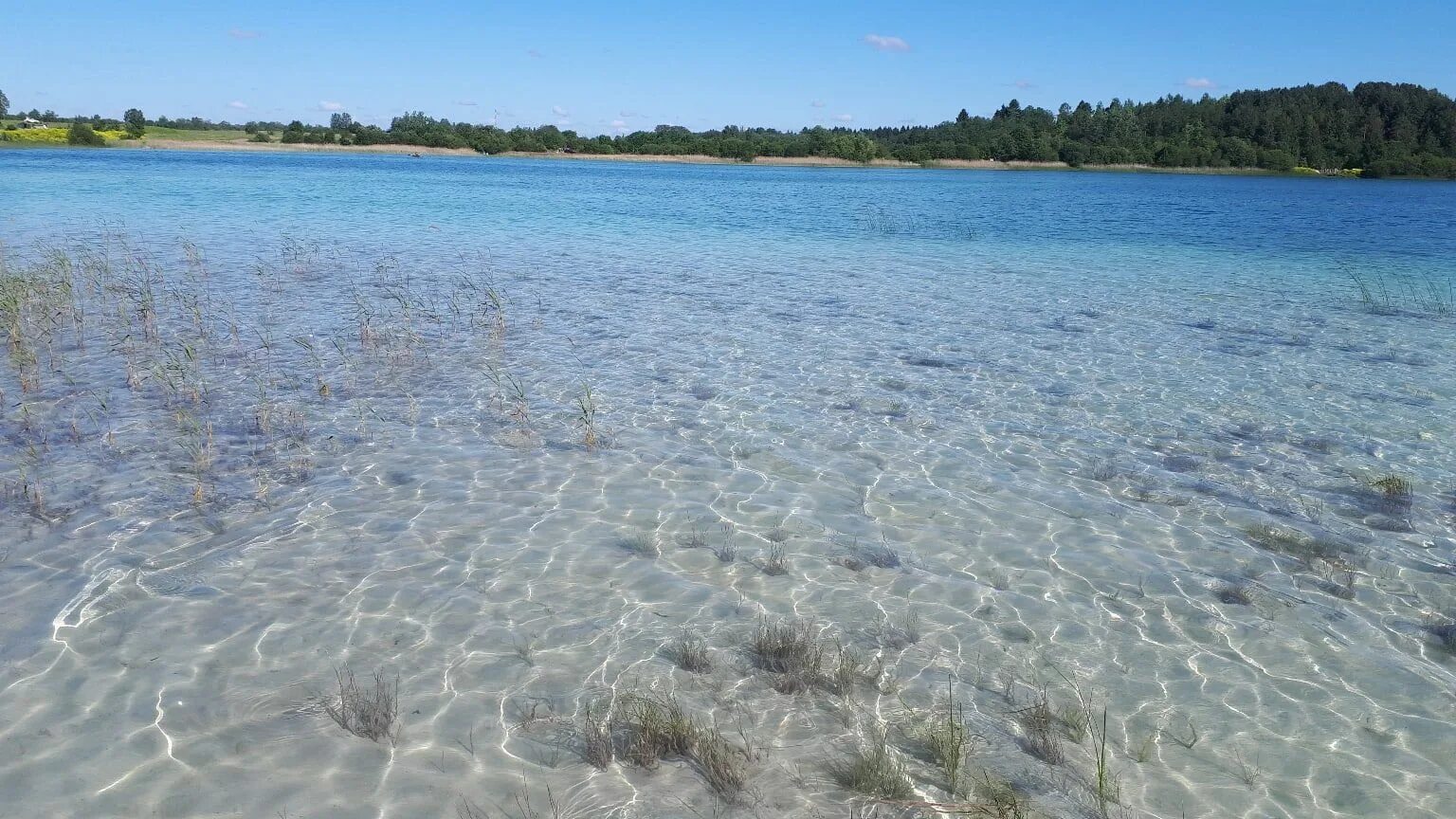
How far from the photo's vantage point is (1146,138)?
139 meters

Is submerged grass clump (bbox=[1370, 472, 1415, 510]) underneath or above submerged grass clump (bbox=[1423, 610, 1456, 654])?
above

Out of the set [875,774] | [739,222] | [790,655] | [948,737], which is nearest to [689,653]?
[790,655]

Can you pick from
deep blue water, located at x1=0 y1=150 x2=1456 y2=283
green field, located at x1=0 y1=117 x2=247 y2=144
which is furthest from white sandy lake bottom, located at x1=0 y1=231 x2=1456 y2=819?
green field, located at x1=0 y1=117 x2=247 y2=144

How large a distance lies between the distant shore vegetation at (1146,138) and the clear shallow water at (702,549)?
11812 centimetres

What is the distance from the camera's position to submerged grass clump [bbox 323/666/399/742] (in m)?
4.31

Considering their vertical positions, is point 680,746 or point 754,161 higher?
point 754,161

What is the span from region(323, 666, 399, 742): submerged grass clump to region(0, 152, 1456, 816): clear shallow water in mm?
76

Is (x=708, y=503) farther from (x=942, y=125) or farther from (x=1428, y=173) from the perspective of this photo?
(x=942, y=125)

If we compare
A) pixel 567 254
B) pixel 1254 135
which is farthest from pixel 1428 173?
pixel 567 254

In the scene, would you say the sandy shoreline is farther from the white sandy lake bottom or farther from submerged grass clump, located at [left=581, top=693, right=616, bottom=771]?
submerged grass clump, located at [left=581, top=693, right=616, bottom=771]

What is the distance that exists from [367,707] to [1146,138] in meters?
157

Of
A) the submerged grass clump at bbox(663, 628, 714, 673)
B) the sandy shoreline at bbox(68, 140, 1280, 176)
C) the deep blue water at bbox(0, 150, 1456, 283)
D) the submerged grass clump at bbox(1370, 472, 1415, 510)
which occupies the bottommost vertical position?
the submerged grass clump at bbox(663, 628, 714, 673)

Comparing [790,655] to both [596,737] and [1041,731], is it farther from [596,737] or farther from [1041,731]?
[1041,731]

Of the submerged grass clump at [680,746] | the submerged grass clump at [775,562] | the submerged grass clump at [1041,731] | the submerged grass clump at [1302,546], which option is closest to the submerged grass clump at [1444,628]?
the submerged grass clump at [1302,546]
